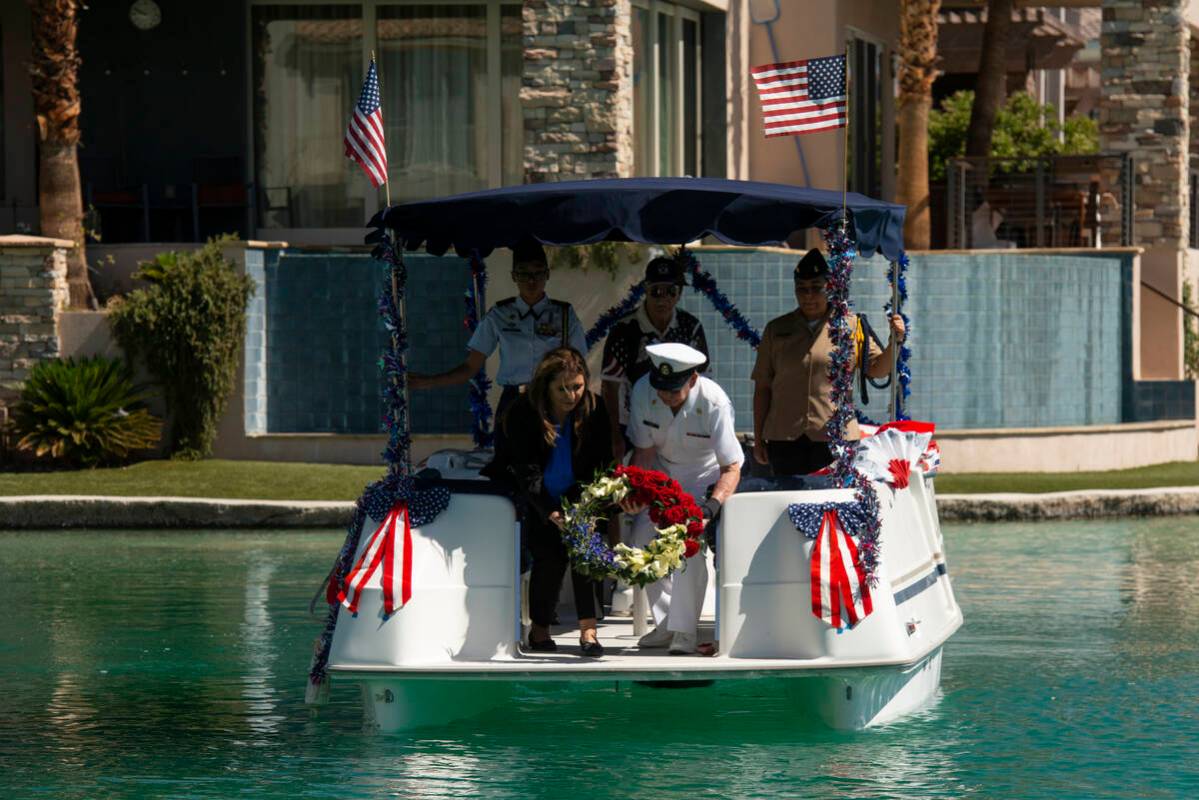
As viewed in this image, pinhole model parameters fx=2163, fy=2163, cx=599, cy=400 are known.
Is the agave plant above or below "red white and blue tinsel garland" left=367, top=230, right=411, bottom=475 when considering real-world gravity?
below

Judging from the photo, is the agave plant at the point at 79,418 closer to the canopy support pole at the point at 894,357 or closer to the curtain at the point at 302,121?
the curtain at the point at 302,121

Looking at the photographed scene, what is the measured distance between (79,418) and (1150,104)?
561 inches

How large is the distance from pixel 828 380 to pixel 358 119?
2861 mm

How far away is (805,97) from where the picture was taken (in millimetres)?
11125

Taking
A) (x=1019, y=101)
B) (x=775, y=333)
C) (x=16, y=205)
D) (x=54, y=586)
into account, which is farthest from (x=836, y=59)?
(x=1019, y=101)

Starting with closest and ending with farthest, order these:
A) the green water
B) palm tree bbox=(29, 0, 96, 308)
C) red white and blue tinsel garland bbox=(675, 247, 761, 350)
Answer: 1. the green water
2. red white and blue tinsel garland bbox=(675, 247, 761, 350)
3. palm tree bbox=(29, 0, 96, 308)

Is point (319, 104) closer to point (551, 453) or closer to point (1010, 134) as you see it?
point (1010, 134)

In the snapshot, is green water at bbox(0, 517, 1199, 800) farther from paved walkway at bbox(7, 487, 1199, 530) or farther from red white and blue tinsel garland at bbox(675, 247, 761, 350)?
paved walkway at bbox(7, 487, 1199, 530)

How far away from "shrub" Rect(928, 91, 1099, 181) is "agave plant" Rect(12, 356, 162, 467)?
15473mm

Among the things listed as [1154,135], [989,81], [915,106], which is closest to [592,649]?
[915,106]

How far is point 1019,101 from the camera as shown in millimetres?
37719

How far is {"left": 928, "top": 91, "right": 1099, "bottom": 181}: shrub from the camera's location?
114 ft

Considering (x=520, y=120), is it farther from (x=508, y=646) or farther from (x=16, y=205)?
(x=508, y=646)

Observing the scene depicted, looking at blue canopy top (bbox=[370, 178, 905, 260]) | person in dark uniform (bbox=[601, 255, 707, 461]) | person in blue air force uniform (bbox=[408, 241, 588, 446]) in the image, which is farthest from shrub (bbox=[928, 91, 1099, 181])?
blue canopy top (bbox=[370, 178, 905, 260])
